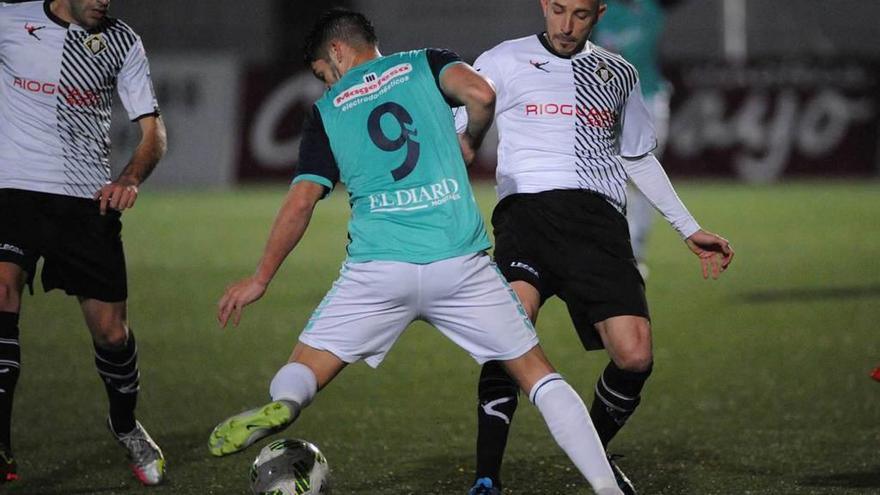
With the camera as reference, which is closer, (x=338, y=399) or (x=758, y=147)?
(x=338, y=399)

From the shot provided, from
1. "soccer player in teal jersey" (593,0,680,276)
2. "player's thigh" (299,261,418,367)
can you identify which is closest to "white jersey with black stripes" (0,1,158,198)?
"player's thigh" (299,261,418,367)

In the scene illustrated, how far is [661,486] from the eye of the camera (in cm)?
596

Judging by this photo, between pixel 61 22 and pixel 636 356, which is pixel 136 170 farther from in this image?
pixel 636 356

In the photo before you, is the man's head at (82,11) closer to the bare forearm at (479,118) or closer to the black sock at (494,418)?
the bare forearm at (479,118)

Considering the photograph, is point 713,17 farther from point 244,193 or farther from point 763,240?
point 763,240

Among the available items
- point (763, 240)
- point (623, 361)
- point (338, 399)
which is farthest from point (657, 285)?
point (623, 361)

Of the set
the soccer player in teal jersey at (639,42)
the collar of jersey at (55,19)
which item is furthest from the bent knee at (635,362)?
the soccer player in teal jersey at (639,42)

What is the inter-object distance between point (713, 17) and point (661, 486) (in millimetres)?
23318

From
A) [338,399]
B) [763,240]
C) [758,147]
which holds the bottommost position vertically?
[758,147]

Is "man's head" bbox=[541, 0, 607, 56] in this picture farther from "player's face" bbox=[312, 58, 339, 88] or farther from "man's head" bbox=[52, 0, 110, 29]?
"man's head" bbox=[52, 0, 110, 29]

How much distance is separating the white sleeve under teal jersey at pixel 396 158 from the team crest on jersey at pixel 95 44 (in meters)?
1.53

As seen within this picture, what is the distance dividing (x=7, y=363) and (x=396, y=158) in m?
1.92

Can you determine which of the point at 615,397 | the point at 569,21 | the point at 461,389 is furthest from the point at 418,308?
the point at 461,389

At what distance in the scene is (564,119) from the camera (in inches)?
229
